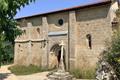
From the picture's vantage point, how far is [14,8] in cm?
1412

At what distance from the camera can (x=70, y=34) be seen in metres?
24.6

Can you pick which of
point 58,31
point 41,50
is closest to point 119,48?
point 58,31

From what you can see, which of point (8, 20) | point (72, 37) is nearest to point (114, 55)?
point (8, 20)

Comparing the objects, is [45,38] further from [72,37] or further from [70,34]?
[72,37]

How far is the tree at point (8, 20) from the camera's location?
13297 millimetres

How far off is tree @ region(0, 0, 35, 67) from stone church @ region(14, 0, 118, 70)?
3.99 meters

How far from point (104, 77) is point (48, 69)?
46.8 feet

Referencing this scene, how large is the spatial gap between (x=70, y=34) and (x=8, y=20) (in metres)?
10.5

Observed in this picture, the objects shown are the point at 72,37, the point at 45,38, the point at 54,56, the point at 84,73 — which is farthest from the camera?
the point at 45,38

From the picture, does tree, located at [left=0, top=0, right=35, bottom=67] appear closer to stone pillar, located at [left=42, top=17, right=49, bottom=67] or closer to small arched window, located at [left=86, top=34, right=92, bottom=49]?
small arched window, located at [left=86, top=34, right=92, bottom=49]

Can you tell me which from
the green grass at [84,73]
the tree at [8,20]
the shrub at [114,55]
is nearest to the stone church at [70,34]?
the green grass at [84,73]

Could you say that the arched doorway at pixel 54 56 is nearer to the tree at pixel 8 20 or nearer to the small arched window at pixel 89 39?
the small arched window at pixel 89 39

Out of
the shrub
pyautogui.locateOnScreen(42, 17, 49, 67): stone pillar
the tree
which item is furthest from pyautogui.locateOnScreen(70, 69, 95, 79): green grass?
the tree

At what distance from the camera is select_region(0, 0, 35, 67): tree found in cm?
1330
